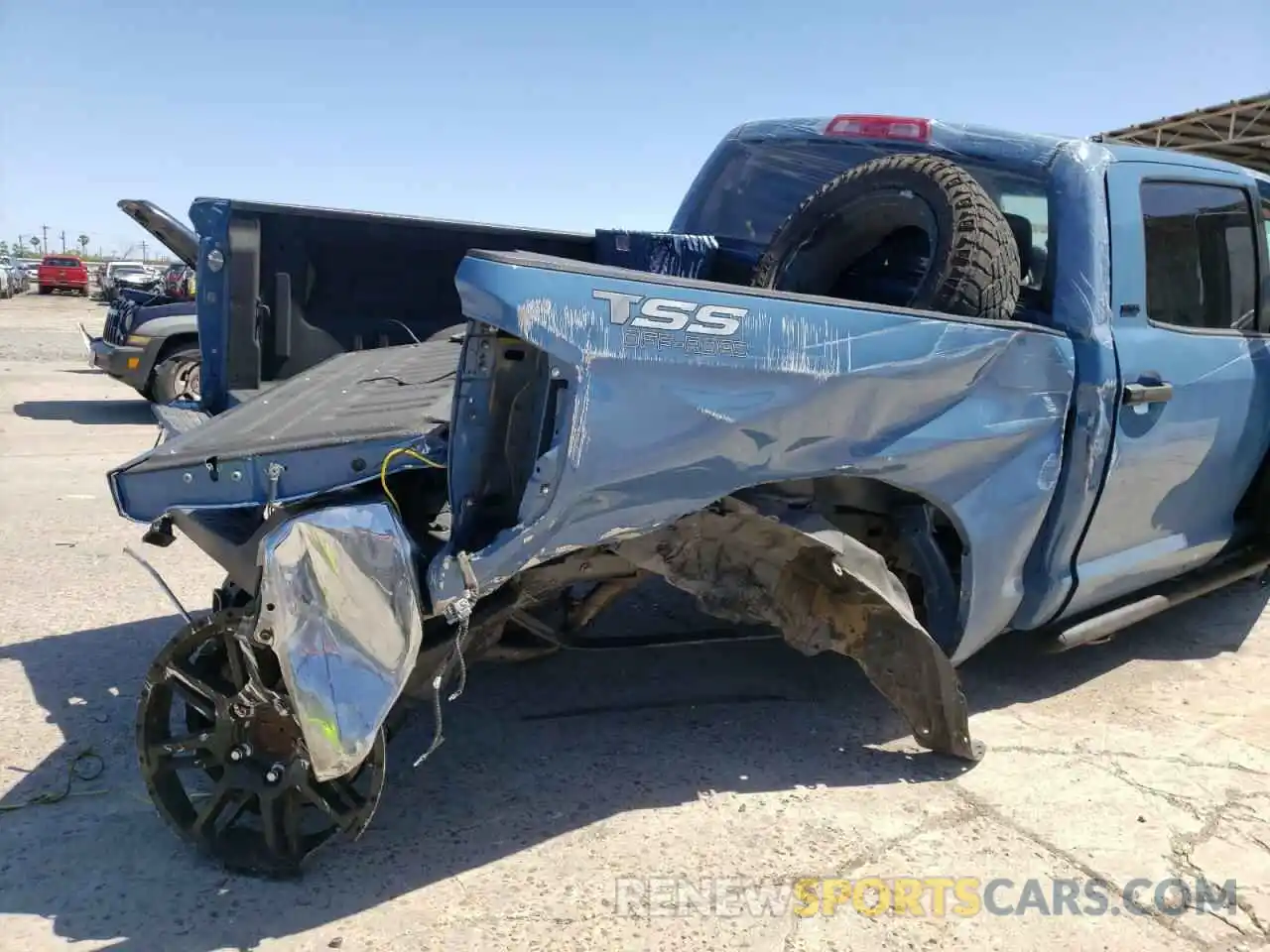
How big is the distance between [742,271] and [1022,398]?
6.90 feet

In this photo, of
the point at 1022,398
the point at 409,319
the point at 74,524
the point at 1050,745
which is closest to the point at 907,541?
the point at 1022,398

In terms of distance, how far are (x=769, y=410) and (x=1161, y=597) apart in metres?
2.58

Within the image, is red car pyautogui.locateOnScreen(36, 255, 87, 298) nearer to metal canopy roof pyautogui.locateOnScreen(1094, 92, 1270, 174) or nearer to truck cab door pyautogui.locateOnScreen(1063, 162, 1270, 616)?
metal canopy roof pyautogui.locateOnScreen(1094, 92, 1270, 174)

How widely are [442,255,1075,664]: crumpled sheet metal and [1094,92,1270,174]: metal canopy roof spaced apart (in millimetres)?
14901

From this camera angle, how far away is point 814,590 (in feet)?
10.8

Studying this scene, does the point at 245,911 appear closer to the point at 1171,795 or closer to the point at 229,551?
the point at 229,551

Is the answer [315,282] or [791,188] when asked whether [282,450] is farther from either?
[791,188]

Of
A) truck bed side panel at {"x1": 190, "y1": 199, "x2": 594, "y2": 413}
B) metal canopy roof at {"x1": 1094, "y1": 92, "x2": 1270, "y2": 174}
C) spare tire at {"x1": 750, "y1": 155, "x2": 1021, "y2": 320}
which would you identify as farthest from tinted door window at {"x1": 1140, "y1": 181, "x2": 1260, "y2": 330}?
metal canopy roof at {"x1": 1094, "y1": 92, "x2": 1270, "y2": 174}

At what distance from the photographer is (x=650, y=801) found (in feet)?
10.6

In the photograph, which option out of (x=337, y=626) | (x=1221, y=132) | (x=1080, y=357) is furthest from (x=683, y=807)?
(x=1221, y=132)

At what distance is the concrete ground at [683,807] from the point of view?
2602mm

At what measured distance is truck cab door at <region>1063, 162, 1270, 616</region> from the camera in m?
3.71

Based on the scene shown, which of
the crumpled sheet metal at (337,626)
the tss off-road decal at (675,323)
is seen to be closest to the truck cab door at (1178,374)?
the tss off-road decal at (675,323)

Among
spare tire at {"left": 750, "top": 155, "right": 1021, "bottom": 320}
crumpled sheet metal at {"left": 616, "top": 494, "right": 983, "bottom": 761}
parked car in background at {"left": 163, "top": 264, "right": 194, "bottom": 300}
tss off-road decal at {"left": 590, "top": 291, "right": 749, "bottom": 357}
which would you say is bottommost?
parked car in background at {"left": 163, "top": 264, "right": 194, "bottom": 300}
